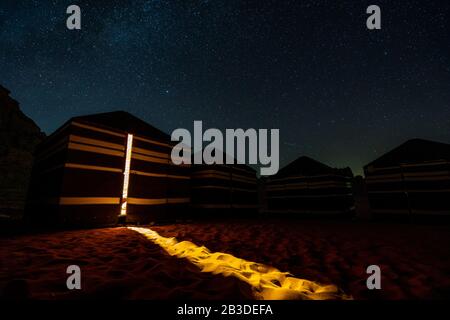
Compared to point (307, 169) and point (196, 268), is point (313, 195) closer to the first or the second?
point (307, 169)

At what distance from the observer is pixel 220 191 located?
10.7 meters

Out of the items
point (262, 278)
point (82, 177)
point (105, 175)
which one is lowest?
point (262, 278)

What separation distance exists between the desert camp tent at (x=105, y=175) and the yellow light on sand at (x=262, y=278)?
13.6ft

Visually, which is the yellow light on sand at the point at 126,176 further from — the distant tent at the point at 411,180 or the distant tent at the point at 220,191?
the distant tent at the point at 411,180

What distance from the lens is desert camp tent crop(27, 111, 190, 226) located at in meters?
6.02

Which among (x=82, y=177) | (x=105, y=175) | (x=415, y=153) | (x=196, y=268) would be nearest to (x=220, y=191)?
(x=105, y=175)

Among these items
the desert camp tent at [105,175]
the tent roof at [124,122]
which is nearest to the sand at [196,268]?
the desert camp tent at [105,175]

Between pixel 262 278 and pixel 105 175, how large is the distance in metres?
6.14

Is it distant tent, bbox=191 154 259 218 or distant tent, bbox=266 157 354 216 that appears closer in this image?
distant tent, bbox=191 154 259 218

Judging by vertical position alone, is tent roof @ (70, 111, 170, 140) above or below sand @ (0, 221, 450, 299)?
above

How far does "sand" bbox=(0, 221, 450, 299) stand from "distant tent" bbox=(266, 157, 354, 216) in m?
6.02

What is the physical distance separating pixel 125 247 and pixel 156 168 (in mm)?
4675

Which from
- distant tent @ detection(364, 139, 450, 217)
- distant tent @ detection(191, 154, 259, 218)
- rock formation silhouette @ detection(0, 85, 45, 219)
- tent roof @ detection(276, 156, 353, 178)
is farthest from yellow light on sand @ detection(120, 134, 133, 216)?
rock formation silhouette @ detection(0, 85, 45, 219)

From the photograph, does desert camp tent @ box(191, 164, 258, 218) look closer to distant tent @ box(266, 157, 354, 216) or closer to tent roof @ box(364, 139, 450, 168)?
distant tent @ box(266, 157, 354, 216)
